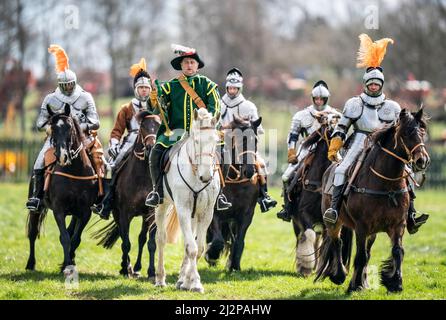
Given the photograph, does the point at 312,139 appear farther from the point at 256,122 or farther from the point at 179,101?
the point at 179,101

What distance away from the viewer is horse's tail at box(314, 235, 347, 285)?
1192 cm

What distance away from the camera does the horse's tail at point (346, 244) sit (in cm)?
1299

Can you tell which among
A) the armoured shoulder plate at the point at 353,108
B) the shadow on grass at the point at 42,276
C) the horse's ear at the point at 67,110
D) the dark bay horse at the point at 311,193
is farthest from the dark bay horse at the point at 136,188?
the armoured shoulder plate at the point at 353,108

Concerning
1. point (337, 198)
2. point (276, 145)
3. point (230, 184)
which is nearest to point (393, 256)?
point (337, 198)

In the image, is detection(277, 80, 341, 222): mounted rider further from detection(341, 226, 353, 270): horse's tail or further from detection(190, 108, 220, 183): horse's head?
detection(190, 108, 220, 183): horse's head

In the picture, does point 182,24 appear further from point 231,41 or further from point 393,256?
point 393,256

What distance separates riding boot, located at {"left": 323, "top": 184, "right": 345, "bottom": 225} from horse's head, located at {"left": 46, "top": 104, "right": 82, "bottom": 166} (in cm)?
380

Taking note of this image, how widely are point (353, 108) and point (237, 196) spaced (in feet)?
10.9

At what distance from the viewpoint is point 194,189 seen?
11.2 m

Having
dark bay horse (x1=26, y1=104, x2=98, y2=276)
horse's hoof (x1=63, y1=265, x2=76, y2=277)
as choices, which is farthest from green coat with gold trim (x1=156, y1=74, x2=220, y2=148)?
horse's hoof (x1=63, y1=265, x2=76, y2=277)

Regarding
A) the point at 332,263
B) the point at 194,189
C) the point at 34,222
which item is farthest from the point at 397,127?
the point at 34,222

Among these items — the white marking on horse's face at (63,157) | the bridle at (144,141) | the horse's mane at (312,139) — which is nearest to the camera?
the white marking on horse's face at (63,157)

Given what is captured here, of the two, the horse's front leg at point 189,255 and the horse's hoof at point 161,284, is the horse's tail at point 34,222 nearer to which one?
the horse's hoof at point 161,284

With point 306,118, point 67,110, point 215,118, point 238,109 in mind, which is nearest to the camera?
point 215,118
